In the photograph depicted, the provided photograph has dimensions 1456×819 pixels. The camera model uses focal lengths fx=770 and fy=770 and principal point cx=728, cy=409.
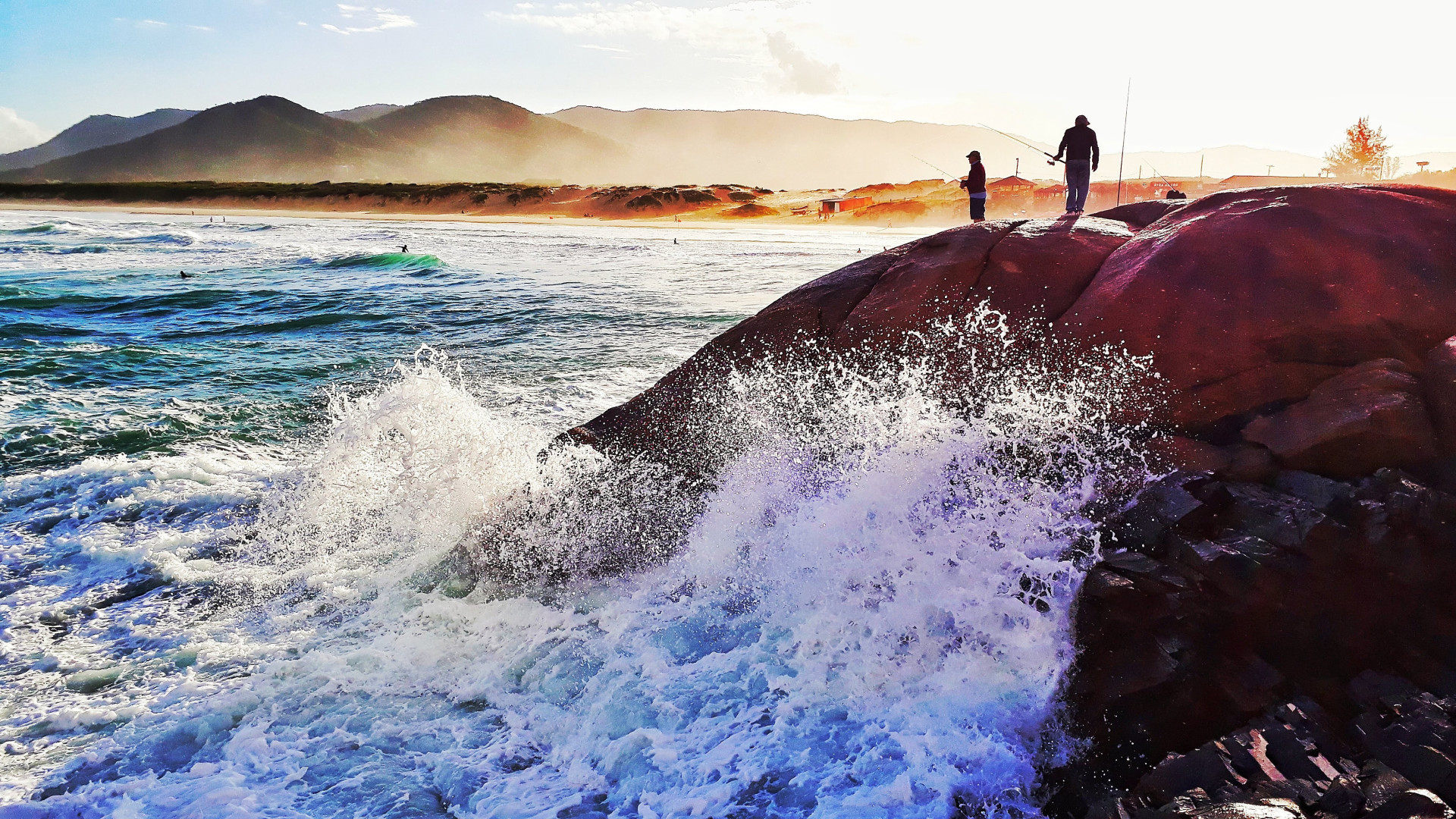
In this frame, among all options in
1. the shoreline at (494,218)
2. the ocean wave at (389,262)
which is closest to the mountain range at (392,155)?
the shoreline at (494,218)

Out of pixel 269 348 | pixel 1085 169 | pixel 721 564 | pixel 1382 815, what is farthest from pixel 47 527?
pixel 1085 169

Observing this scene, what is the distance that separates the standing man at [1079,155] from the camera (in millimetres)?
9805

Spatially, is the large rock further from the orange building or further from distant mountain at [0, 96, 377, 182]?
distant mountain at [0, 96, 377, 182]

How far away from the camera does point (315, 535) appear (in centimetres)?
629

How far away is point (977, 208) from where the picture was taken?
11266 millimetres

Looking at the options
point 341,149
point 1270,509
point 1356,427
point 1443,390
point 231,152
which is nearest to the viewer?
point 1270,509

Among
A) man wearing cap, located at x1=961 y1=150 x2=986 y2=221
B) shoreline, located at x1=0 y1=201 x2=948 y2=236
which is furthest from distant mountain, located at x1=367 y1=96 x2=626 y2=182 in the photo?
man wearing cap, located at x1=961 y1=150 x2=986 y2=221

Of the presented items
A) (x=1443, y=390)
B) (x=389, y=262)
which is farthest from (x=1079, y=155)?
(x=389, y=262)

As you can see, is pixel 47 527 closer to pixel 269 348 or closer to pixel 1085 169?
pixel 269 348

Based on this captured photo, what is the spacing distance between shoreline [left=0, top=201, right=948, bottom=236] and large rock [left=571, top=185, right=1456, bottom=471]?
30.7 m

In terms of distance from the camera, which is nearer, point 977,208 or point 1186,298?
point 1186,298

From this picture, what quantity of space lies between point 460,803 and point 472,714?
0.63 metres

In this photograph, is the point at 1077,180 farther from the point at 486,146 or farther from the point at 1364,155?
the point at 486,146

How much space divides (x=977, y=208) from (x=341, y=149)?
18322 cm
